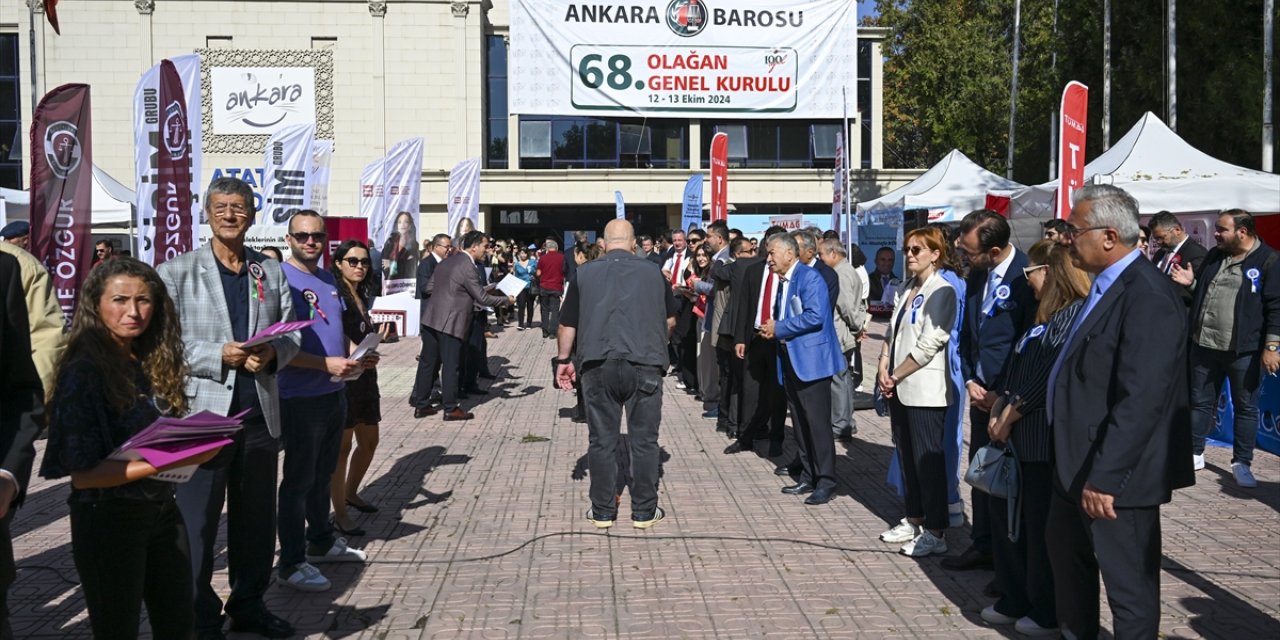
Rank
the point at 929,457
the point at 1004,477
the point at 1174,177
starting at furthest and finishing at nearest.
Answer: the point at 1174,177 < the point at 929,457 < the point at 1004,477

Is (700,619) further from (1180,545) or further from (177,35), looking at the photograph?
(177,35)

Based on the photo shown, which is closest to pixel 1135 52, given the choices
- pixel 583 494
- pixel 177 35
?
pixel 583 494

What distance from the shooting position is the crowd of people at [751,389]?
3.61 meters

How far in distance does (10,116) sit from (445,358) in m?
37.6

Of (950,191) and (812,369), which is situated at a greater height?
(950,191)

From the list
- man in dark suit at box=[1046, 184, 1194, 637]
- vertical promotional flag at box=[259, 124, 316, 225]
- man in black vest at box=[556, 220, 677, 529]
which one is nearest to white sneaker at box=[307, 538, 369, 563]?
man in black vest at box=[556, 220, 677, 529]

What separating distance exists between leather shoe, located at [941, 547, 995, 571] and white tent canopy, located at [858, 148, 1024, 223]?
15.2 metres

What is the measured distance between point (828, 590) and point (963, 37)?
1465 inches

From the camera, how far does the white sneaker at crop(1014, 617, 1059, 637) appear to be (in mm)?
5008

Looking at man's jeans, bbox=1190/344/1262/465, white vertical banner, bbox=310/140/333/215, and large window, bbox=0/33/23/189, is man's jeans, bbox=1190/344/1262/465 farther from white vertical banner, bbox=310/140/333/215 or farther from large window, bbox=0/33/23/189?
large window, bbox=0/33/23/189

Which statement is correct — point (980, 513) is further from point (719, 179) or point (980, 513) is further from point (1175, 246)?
point (719, 179)

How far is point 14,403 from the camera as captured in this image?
338 cm

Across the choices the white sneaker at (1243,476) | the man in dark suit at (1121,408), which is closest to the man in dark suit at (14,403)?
the man in dark suit at (1121,408)

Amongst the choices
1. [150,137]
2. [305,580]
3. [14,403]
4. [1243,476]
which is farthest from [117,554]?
[1243,476]
